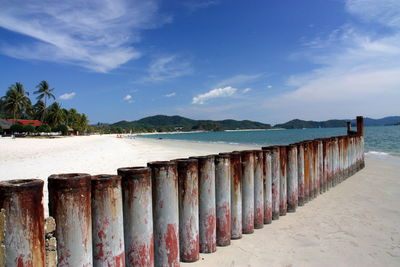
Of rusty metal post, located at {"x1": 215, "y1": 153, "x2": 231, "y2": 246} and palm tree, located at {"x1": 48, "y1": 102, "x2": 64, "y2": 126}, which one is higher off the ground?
palm tree, located at {"x1": 48, "y1": 102, "x2": 64, "y2": 126}

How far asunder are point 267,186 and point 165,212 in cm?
227

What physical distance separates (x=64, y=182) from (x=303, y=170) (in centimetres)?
499

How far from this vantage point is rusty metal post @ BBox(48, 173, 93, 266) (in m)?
2.47

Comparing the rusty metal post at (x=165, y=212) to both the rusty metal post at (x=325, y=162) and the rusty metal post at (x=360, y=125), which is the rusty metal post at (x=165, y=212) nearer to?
the rusty metal post at (x=325, y=162)

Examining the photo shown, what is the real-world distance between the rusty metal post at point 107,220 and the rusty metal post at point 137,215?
15cm

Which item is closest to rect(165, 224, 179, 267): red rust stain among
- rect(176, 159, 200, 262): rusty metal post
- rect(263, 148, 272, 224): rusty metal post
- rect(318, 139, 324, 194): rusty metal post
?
rect(176, 159, 200, 262): rusty metal post

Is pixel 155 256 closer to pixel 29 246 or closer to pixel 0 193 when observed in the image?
pixel 29 246

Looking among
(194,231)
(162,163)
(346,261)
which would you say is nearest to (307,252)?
(346,261)

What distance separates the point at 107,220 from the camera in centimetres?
272

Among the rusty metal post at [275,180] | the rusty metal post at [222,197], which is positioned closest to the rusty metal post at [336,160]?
the rusty metal post at [275,180]

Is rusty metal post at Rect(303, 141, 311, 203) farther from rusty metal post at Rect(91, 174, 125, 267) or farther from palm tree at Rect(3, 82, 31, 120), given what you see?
palm tree at Rect(3, 82, 31, 120)

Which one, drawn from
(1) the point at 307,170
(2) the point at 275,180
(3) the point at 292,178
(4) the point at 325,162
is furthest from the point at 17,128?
(2) the point at 275,180

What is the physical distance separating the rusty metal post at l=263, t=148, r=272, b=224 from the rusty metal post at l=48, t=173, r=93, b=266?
3.21 meters

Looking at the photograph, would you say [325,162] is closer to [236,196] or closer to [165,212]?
[236,196]
